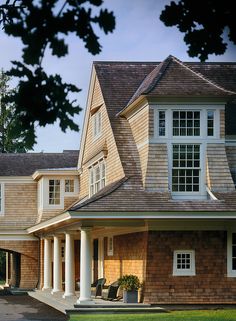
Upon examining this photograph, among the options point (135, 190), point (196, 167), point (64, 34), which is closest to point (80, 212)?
point (135, 190)

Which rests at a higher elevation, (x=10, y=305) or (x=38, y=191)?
(x=38, y=191)

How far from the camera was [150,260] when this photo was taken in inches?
942

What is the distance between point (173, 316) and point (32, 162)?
69.3 ft

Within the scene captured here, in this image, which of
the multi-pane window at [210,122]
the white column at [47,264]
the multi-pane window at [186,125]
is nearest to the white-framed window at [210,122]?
the multi-pane window at [210,122]

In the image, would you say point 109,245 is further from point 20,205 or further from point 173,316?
point 20,205

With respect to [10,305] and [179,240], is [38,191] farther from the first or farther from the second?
[179,240]

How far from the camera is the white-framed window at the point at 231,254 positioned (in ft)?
79.4

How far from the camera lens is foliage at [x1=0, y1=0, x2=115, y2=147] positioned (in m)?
5.10

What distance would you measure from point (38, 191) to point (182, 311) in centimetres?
1758

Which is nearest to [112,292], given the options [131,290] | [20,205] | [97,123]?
[131,290]

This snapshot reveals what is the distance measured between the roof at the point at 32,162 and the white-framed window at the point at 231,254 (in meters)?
16.3

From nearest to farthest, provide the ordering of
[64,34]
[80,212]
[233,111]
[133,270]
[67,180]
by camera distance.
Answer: [64,34]
[80,212]
[133,270]
[233,111]
[67,180]

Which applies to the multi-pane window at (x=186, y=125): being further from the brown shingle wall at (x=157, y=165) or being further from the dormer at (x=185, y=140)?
the brown shingle wall at (x=157, y=165)

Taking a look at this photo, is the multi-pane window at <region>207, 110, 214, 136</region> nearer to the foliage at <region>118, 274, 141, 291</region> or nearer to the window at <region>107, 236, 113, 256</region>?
the foliage at <region>118, 274, 141, 291</region>
